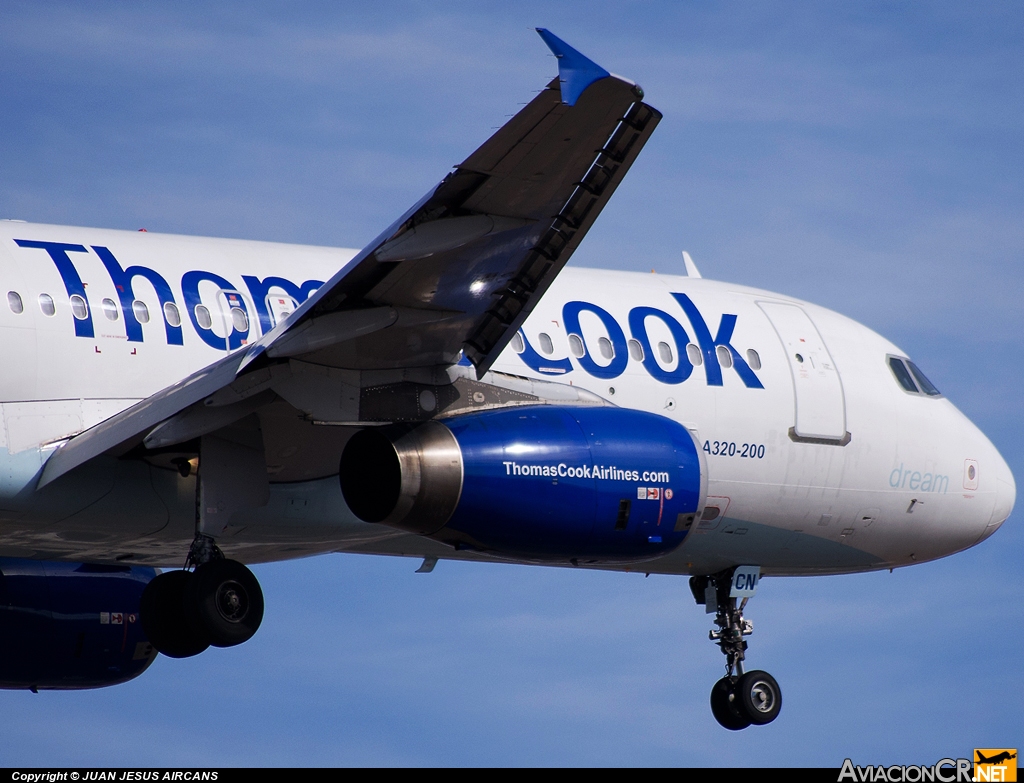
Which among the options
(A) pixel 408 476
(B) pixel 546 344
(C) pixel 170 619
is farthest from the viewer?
(B) pixel 546 344

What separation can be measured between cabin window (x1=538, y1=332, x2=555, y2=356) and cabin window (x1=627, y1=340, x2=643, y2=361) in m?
0.87

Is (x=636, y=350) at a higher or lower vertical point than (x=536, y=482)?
higher

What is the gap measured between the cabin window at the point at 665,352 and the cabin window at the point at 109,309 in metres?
5.05

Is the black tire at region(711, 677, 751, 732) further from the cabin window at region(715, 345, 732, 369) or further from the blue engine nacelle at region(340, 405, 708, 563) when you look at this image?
the blue engine nacelle at region(340, 405, 708, 563)

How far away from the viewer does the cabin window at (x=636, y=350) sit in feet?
49.1

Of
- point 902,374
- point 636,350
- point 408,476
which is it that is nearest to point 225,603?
point 408,476

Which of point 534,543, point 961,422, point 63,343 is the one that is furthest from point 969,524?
point 63,343

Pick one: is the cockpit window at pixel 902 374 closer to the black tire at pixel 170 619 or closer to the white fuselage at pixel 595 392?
the white fuselage at pixel 595 392

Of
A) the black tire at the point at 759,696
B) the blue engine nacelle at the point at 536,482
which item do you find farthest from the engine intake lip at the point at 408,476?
the black tire at the point at 759,696

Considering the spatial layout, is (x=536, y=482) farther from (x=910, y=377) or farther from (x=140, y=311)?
(x=910, y=377)

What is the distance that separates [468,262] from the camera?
11117 millimetres

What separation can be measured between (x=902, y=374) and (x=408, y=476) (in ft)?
24.5

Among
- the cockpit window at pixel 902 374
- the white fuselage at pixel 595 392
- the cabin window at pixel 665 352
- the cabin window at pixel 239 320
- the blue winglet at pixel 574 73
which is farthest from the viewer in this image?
the cockpit window at pixel 902 374

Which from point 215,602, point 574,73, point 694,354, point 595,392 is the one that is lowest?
point 215,602
